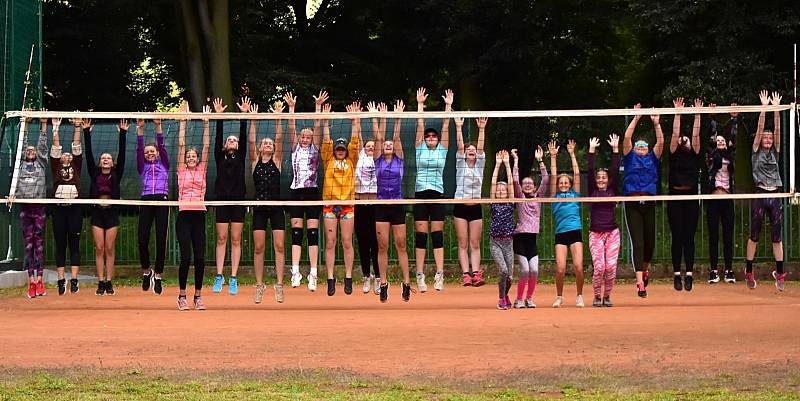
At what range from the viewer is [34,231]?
1966 cm

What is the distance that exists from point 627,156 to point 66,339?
7.45 meters

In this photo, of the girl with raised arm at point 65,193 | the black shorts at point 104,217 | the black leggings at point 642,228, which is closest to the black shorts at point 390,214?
the black leggings at point 642,228

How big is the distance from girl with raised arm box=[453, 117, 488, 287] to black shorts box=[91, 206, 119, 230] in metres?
4.58

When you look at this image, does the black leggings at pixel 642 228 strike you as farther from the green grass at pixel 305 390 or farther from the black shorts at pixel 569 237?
the green grass at pixel 305 390

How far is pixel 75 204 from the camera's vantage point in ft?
63.0

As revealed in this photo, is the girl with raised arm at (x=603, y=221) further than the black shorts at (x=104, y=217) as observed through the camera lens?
No

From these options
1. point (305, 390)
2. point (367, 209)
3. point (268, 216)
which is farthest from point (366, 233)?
point (305, 390)

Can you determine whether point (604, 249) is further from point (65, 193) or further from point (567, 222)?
point (65, 193)

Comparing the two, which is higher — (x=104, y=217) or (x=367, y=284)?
(x=104, y=217)

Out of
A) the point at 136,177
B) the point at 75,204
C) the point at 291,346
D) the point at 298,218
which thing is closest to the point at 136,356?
the point at 291,346

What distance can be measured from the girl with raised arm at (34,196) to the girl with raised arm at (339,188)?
3863 mm

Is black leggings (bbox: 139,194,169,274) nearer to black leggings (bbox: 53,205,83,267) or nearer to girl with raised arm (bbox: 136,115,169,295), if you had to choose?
girl with raised arm (bbox: 136,115,169,295)

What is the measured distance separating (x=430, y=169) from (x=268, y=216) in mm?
2110

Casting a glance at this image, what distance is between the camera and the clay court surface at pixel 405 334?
1291 cm
